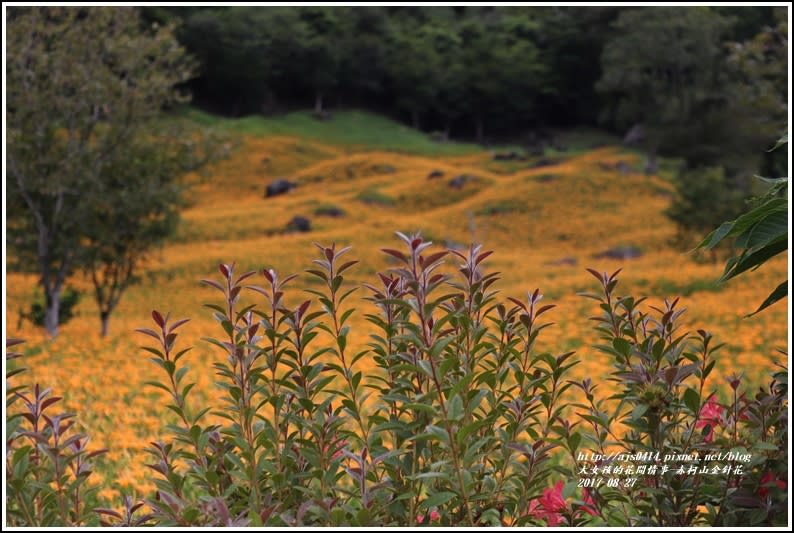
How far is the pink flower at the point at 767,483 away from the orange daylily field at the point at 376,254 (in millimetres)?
686

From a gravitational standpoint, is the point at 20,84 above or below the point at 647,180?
above

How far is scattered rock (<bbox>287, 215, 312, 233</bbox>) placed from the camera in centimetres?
2355

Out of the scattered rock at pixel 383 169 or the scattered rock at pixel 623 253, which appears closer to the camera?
the scattered rock at pixel 623 253

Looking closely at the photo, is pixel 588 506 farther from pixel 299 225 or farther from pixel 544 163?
pixel 544 163

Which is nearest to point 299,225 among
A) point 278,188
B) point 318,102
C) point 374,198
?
point 374,198

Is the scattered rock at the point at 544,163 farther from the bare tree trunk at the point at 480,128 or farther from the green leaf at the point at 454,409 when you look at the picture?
the green leaf at the point at 454,409

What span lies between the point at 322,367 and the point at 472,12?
161ft

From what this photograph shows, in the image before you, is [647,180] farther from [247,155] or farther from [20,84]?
[20,84]

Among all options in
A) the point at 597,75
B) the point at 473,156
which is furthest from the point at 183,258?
the point at 597,75

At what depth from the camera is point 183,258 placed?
64.2 feet

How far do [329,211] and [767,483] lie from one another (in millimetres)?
23716

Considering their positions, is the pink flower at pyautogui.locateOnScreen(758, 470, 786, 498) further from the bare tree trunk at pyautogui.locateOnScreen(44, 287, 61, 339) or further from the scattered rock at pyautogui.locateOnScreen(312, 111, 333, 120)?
the scattered rock at pyautogui.locateOnScreen(312, 111, 333, 120)

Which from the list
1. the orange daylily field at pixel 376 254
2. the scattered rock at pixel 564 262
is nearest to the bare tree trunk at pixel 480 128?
the orange daylily field at pixel 376 254

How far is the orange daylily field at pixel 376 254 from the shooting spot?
6441 mm
